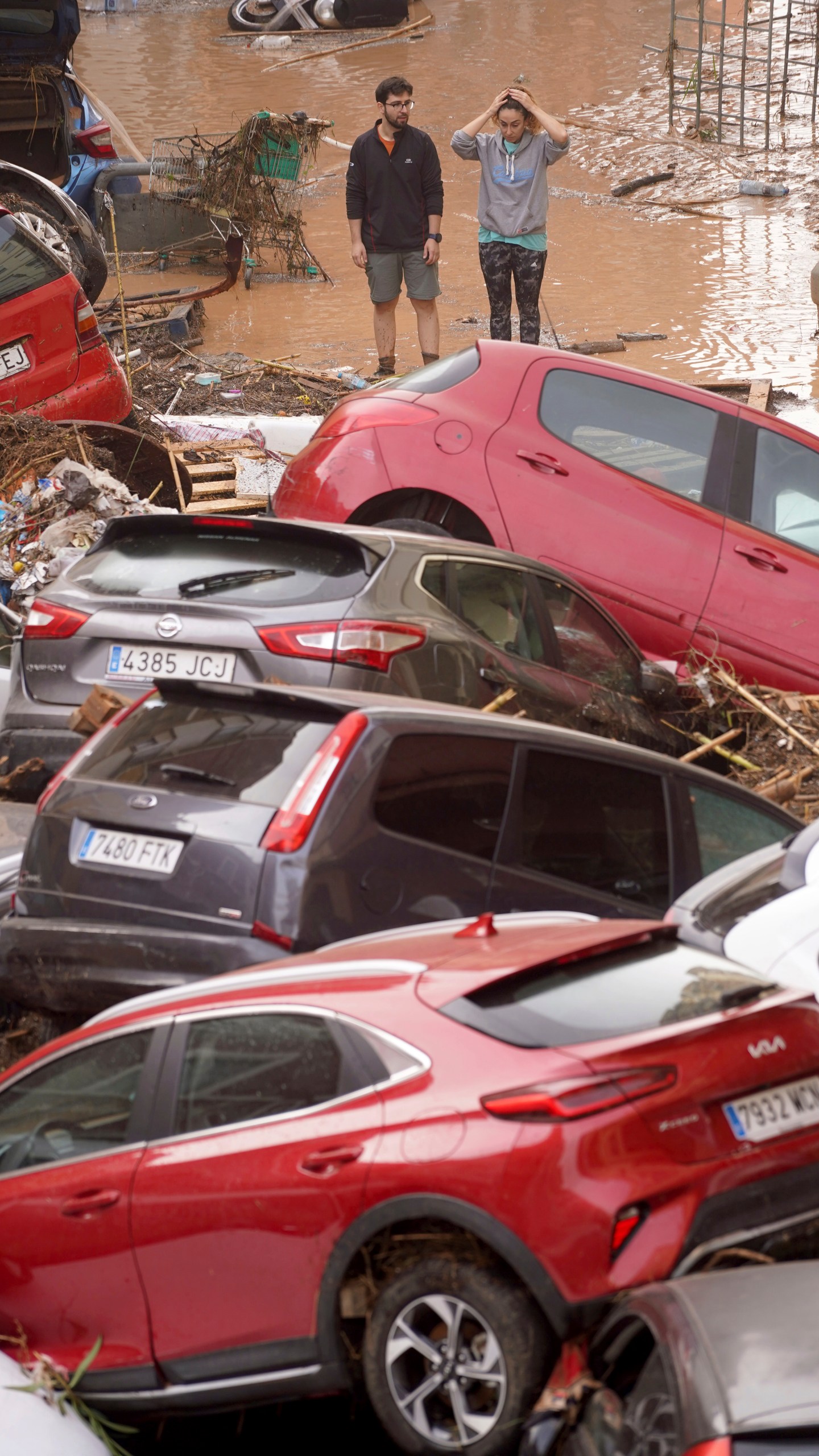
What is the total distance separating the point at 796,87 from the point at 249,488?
18.8 m

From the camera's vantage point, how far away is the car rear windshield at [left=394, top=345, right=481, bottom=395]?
725 centimetres

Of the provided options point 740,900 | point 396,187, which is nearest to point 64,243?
point 396,187

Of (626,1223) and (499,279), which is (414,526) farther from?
(499,279)

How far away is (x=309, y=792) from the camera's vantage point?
12.8 feet

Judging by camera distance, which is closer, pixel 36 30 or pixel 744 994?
pixel 744 994

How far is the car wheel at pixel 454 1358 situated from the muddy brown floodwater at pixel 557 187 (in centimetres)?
966

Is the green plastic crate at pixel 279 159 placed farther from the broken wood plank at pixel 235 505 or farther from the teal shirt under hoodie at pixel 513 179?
the broken wood plank at pixel 235 505

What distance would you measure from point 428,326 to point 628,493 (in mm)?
5577

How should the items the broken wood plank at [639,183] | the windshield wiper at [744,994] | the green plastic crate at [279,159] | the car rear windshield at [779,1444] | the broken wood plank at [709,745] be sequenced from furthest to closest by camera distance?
1. the broken wood plank at [639,183]
2. the green plastic crate at [279,159]
3. the broken wood plank at [709,745]
4. the windshield wiper at [744,994]
5. the car rear windshield at [779,1444]

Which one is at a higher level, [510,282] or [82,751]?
[510,282]

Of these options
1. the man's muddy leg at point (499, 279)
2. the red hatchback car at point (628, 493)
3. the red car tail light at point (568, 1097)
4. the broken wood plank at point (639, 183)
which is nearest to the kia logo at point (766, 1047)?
the red car tail light at point (568, 1097)

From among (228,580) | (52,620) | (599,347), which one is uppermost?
(599,347)

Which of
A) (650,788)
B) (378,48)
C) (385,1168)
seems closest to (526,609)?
(650,788)

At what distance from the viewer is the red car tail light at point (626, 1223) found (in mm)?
2805
